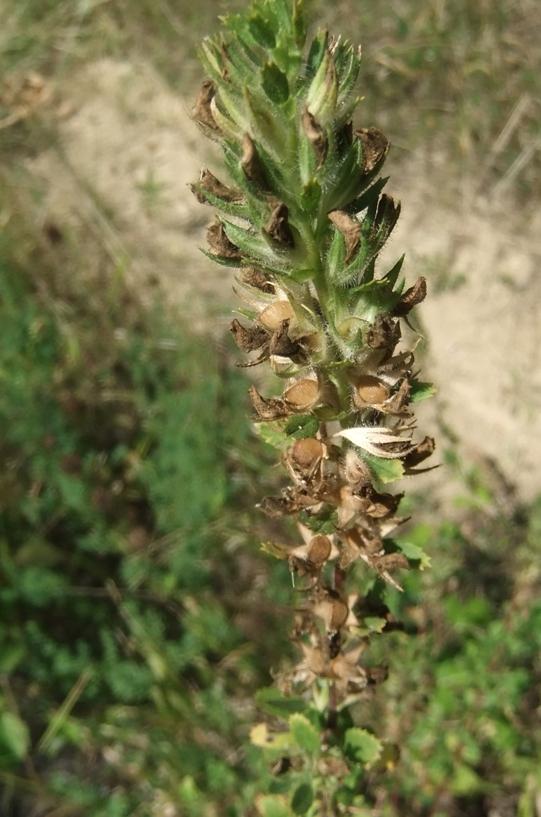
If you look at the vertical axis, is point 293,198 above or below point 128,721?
above

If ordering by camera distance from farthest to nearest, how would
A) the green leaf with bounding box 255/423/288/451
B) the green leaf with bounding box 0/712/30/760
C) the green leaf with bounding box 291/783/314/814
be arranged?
1. the green leaf with bounding box 0/712/30/760
2. the green leaf with bounding box 291/783/314/814
3. the green leaf with bounding box 255/423/288/451

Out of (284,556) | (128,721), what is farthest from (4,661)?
(284,556)

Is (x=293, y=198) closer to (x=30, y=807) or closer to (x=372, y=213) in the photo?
(x=372, y=213)

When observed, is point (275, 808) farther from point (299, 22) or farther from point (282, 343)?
point (299, 22)

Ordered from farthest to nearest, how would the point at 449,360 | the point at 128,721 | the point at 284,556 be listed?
the point at 449,360 < the point at 128,721 < the point at 284,556

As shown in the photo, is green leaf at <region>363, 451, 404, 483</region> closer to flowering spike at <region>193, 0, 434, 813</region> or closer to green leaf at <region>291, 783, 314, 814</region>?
flowering spike at <region>193, 0, 434, 813</region>

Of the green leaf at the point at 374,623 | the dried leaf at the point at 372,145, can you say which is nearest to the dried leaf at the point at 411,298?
the dried leaf at the point at 372,145

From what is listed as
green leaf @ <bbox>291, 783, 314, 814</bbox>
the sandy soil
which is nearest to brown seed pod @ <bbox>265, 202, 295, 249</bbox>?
green leaf @ <bbox>291, 783, 314, 814</bbox>
